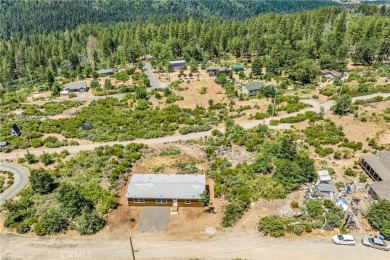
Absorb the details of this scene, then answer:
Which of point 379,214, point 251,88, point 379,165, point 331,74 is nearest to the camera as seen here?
point 379,214

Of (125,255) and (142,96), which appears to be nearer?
(125,255)

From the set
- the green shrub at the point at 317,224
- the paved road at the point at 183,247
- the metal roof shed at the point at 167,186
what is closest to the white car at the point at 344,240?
the paved road at the point at 183,247

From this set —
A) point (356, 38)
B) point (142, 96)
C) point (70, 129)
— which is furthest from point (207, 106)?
point (356, 38)

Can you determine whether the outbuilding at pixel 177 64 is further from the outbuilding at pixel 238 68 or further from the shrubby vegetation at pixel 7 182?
the shrubby vegetation at pixel 7 182

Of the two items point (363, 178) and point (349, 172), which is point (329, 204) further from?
point (349, 172)

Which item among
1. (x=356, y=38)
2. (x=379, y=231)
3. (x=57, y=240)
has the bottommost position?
(x=57, y=240)

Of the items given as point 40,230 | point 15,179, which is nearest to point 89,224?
point 40,230

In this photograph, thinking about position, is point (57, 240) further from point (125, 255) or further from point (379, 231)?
point (379, 231)
